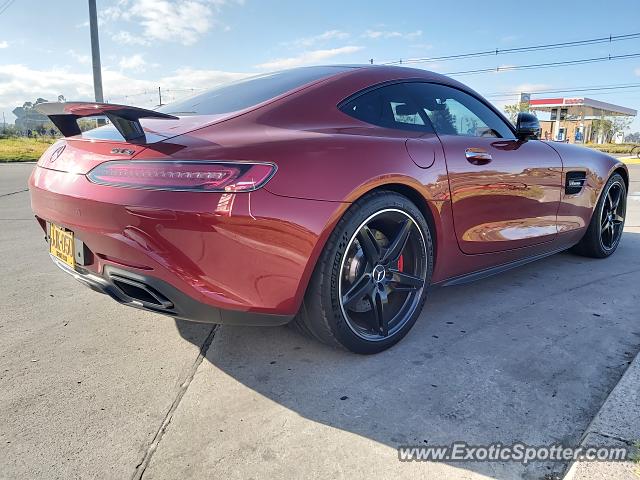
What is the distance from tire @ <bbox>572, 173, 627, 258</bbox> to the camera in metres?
4.16

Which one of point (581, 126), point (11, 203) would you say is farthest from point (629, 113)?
point (11, 203)

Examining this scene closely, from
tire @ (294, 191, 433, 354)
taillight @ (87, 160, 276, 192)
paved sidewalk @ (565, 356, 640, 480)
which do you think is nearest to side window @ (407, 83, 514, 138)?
tire @ (294, 191, 433, 354)

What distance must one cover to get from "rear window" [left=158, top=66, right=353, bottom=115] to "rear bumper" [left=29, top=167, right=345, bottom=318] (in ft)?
2.15

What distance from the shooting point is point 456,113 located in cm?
298

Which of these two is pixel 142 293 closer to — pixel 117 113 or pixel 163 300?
pixel 163 300

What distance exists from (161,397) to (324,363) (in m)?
0.75

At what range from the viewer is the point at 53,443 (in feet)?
5.90

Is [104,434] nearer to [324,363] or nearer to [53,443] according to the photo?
[53,443]

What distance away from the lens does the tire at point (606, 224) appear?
13.7 feet

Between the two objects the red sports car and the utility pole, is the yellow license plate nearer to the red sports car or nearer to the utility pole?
the red sports car

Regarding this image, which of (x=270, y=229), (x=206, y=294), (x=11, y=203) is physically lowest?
(x=11, y=203)

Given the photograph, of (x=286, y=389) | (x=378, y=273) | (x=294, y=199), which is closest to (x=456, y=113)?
(x=378, y=273)

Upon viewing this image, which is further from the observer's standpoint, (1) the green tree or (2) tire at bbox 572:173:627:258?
(1) the green tree

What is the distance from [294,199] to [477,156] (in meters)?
1.37
